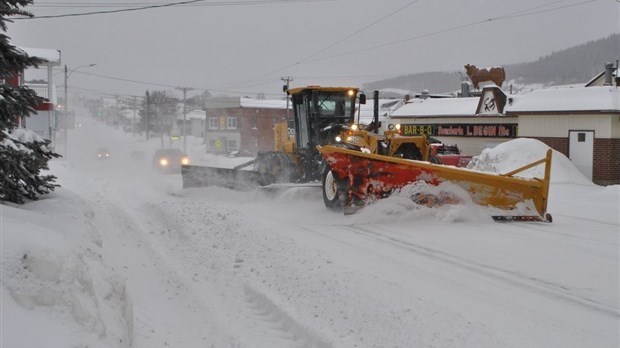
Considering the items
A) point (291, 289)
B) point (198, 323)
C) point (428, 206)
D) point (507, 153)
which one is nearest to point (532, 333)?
point (291, 289)

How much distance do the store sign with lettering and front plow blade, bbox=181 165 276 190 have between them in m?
15.2

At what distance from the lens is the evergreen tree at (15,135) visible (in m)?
5.53

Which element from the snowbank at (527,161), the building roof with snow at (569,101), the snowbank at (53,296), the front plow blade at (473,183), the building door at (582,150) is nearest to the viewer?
the snowbank at (53,296)

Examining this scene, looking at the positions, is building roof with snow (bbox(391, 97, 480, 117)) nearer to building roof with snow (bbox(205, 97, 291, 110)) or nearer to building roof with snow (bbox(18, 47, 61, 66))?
building roof with snow (bbox(18, 47, 61, 66))

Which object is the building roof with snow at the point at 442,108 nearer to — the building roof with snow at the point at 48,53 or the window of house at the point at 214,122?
the building roof with snow at the point at 48,53

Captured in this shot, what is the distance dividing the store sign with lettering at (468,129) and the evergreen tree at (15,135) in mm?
23613

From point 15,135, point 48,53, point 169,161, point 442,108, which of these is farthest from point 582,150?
point 48,53

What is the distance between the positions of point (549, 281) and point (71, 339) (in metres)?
5.02

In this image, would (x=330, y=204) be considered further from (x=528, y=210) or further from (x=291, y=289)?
(x=291, y=289)

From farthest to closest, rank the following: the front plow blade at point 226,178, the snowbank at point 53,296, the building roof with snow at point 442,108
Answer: the building roof with snow at point 442,108 → the front plow blade at point 226,178 → the snowbank at point 53,296

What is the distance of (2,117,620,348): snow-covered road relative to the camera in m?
4.72

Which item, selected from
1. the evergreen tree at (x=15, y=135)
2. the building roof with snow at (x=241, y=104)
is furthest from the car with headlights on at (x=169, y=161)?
the building roof with snow at (x=241, y=104)

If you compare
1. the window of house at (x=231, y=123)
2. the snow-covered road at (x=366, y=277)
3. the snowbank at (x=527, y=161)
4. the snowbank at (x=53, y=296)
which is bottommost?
the snow-covered road at (x=366, y=277)

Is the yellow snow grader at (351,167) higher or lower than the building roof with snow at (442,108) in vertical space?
lower
